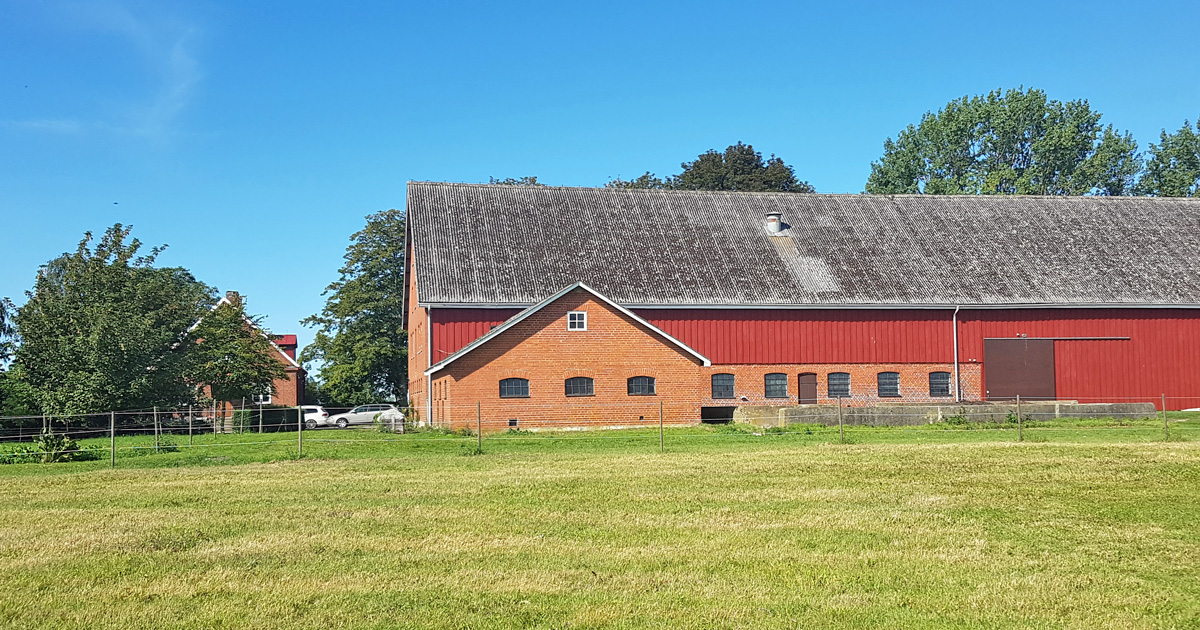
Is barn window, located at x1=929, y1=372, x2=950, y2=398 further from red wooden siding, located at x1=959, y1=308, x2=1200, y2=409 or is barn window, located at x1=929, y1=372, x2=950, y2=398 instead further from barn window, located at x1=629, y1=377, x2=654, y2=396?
barn window, located at x1=629, y1=377, x2=654, y2=396

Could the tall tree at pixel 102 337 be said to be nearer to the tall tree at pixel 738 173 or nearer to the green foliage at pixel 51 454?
the green foliage at pixel 51 454

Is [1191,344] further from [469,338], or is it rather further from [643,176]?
[643,176]

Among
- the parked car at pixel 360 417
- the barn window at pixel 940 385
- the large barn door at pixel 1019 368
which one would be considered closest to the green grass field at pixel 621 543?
the barn window at pixel 940 385

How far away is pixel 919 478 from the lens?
1812 centimetres

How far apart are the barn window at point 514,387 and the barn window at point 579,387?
4.44ft

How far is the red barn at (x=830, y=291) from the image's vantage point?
4156 cm

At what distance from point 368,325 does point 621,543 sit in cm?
5221

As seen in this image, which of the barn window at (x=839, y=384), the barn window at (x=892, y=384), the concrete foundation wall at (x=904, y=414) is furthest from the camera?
the barn window at (x=892, y=384)

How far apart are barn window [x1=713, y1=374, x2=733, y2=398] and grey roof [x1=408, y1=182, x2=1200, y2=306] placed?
8.69 ft

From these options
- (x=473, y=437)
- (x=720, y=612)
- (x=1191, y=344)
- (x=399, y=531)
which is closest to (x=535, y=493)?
(x=399, y=531)

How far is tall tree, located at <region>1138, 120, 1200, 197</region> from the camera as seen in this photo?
71188 millimetres

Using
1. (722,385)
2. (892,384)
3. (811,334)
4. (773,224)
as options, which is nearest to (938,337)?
(892,384)

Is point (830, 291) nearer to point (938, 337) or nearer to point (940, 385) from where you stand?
point (938, 337)

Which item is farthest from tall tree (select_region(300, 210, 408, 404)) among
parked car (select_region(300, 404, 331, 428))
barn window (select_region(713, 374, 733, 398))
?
barn window (select_region(713, 374, 733, 398))
